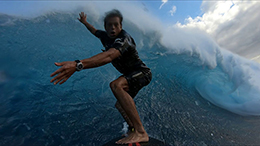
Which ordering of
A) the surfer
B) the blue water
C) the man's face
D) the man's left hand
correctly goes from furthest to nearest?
1. the blue water
2. the man's face
3. the surfer
4. the man's left hand

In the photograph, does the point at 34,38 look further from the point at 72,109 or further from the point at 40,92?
the point at 72,109

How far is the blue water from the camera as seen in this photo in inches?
110

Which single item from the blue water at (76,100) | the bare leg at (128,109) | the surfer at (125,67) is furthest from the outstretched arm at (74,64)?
the blue water at (76,100)

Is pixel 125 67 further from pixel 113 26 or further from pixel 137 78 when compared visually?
pixel 113 26

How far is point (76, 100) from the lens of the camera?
3775 millimetres

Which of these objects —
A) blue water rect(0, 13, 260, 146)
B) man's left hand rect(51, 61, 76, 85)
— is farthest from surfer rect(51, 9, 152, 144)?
blue water rect(0, 13, 260, 146)

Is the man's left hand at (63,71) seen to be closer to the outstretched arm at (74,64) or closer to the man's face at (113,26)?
the outstretched arm at (74,64)

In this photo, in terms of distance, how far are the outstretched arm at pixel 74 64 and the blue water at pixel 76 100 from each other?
2.00 m

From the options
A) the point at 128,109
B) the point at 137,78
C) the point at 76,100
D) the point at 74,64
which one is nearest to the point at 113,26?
the point at 137,78

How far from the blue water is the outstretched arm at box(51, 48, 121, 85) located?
6.57 ft

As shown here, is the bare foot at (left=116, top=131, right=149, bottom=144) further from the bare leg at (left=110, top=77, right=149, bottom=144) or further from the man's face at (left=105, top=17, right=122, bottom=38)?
the man's face at (left=105, top=17, right=122, bottom=38)

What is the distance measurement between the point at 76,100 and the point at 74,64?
2936 mm

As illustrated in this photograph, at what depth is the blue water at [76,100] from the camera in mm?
2787

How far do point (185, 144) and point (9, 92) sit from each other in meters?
4.62
